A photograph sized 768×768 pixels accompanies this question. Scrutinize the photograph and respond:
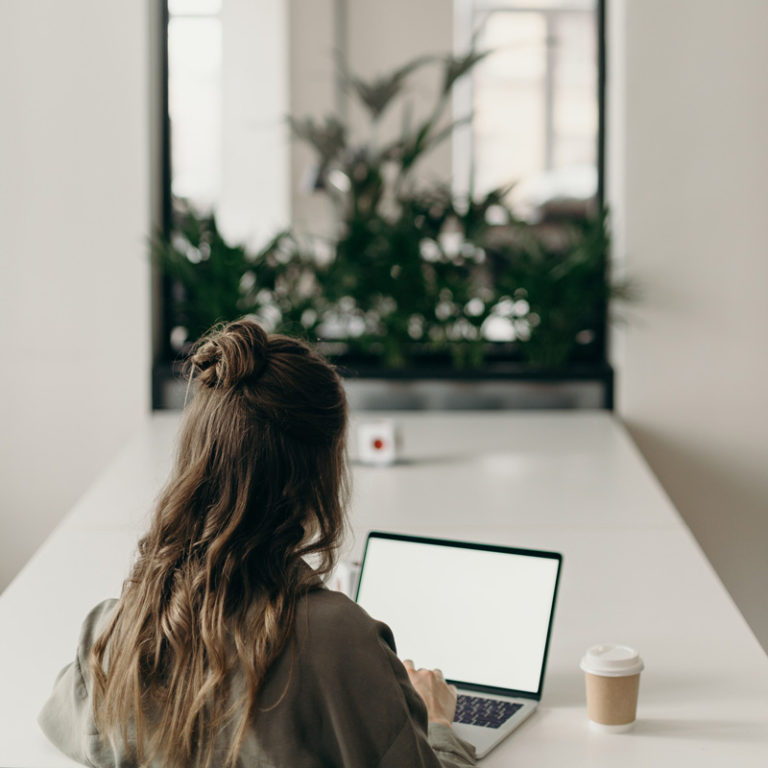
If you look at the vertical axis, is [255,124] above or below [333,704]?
above

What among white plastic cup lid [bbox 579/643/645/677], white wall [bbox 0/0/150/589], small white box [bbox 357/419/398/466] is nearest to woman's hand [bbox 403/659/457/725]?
white plastic cup lid [bbox 579/643/645/677]

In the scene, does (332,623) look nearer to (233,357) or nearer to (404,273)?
(233,357)

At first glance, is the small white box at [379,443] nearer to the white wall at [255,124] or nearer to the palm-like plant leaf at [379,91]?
the palm-like plant leaf at [379,91]

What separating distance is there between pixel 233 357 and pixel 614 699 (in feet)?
2.03

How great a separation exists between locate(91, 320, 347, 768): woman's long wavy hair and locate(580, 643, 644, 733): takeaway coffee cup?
400 millimetres

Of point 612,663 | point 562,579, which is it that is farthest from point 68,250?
point 612,663

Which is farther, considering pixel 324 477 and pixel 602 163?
pixel 602 163

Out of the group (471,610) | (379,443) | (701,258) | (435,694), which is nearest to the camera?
(435,694)

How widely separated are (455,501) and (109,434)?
140 centimetres

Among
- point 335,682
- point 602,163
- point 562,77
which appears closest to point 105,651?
point 335,682

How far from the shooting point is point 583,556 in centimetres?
190

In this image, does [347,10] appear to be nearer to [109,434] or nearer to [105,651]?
[109,434]

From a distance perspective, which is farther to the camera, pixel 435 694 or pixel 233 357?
pixel 435 694

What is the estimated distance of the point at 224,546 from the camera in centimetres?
102
